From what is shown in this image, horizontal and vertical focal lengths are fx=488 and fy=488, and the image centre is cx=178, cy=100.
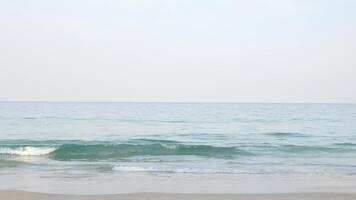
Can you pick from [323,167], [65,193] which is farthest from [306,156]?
[65,193]

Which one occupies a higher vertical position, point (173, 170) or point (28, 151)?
point (28, 151)

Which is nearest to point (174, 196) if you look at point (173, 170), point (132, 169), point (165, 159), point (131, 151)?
point (173, 170)

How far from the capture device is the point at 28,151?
2047 centimetres

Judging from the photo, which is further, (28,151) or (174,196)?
(28,151)

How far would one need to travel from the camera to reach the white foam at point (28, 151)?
1989 cm

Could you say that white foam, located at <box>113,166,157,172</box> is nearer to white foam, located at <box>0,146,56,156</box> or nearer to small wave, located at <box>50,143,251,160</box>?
small wave, located at <box>50,143,251,160</box>

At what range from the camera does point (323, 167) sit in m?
15.9

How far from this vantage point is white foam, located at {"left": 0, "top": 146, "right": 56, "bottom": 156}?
19891mm

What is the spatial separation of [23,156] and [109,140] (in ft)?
22.7

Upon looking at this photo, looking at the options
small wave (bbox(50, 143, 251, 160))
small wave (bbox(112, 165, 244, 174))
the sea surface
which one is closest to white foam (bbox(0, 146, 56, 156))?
the sea surface

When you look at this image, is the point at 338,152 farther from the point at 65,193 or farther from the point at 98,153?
the point at 65,193

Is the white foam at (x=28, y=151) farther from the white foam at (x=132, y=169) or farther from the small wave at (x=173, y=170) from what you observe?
the white foam at (x=132, y=169)

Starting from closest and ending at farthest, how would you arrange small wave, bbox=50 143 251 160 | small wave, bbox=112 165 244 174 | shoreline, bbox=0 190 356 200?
shoreline, bbox=0 190 356 200
small wave, bbox=112 165 244 174
small wave, bbox=50 143 251 160

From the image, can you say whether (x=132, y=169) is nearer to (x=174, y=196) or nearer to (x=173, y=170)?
(x=173, y=170)
